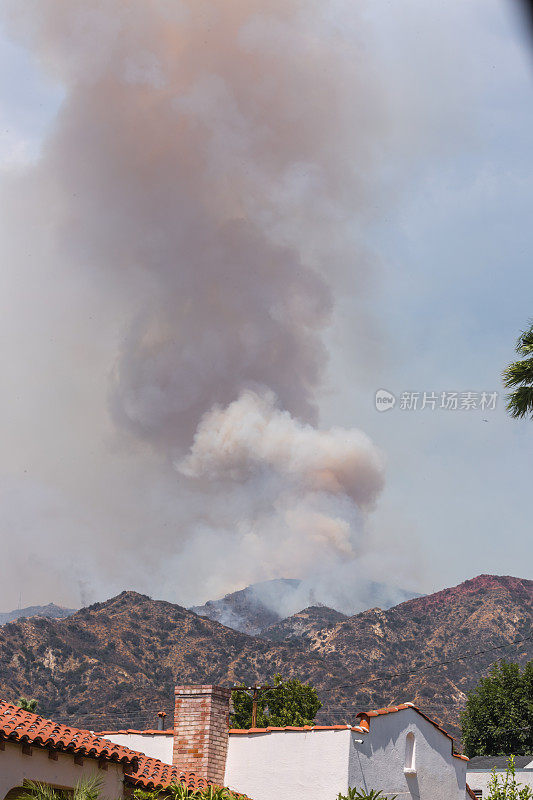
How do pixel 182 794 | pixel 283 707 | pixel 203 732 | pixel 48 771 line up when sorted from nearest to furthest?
pixel 48 771 → pixel 182 794 → pixel 203 732 → pixel 283 707

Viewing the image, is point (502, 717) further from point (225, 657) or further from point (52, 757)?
point (225, 657)

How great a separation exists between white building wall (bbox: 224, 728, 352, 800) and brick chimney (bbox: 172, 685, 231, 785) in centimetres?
42

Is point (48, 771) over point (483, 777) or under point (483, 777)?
under

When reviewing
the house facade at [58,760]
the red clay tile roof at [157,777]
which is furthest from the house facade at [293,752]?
the house facade at [58,760]

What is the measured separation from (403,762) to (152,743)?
6.61 metres

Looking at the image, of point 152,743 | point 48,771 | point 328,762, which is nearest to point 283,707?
point 152,743

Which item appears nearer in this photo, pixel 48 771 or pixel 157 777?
pixel 48 771

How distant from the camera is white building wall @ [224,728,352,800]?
21.7 meters

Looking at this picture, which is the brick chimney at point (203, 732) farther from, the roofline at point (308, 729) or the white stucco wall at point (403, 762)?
the white stucco wall at point (403, 762)

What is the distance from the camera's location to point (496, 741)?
248 feet

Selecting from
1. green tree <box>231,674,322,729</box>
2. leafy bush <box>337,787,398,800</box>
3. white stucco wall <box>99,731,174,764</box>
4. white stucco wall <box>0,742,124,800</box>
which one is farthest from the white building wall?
green tree <box>231,674,322,729</box>

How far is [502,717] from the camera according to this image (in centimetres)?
7525

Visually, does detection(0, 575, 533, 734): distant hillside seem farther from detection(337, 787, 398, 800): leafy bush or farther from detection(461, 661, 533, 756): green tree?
detection(337, 787, 398, 800): leafy bush

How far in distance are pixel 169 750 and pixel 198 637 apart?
147 meters
